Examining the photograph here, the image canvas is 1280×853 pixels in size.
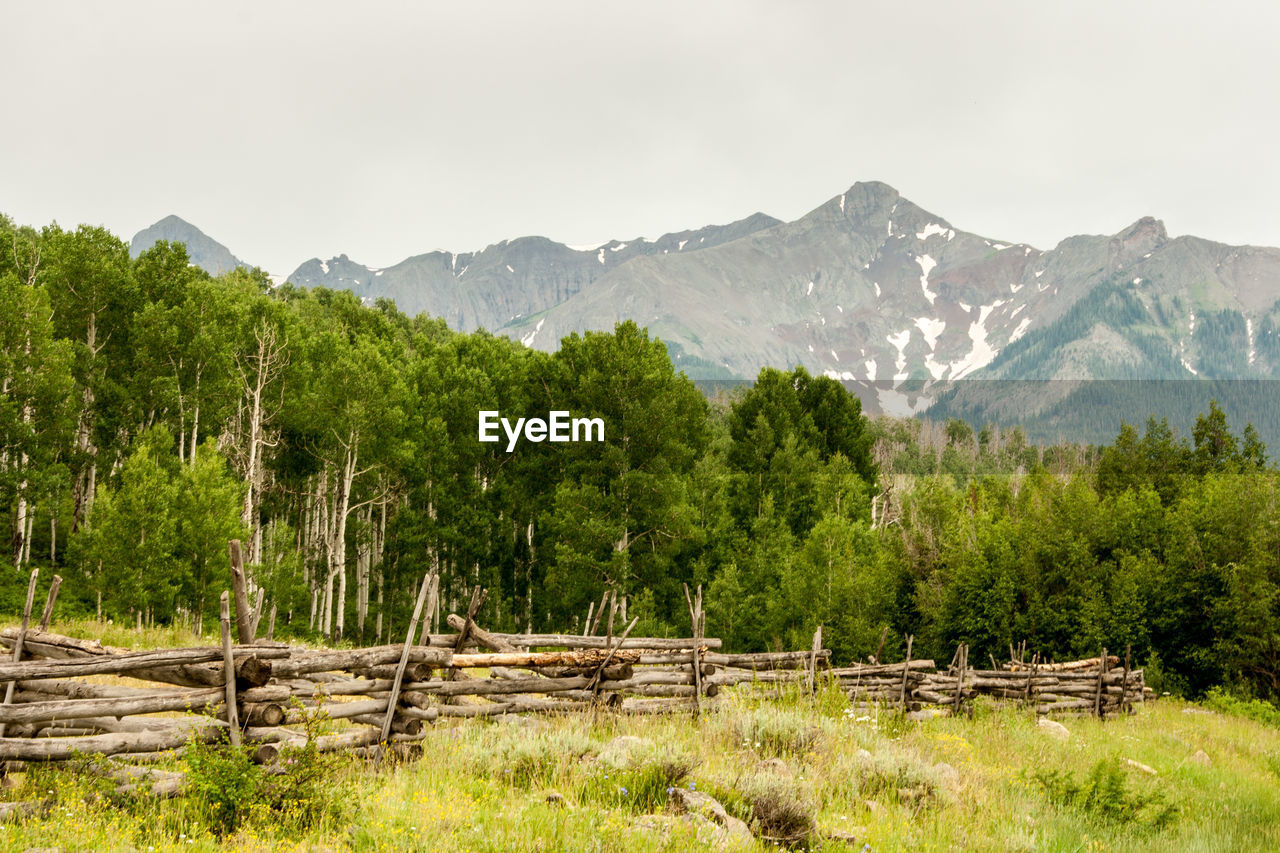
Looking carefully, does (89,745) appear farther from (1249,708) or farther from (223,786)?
(1249,708)

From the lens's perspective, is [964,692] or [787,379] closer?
[964,692]

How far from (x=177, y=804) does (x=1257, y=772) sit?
18.5m

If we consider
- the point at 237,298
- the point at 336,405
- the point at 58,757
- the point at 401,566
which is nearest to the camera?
the point at 58,757

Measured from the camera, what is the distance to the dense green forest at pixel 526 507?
97.8 feet

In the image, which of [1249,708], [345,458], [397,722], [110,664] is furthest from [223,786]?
[1249,708]

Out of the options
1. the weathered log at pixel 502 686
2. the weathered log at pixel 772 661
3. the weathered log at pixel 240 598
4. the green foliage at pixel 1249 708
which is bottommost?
the green foliage at pixel 1249 708

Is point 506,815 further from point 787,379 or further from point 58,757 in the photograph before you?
point 787,379

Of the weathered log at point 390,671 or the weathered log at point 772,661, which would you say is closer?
the weathered log at point 390,671

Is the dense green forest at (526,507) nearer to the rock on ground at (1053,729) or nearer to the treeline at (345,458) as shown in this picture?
the treeline at (345,458)

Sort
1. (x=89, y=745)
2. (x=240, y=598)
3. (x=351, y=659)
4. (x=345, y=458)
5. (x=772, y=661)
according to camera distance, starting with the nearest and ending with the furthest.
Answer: (x=89, y=745)
(x=240, y=598)
(x=351, y=659)
(x=772, y=661)
(x=345, y=458)

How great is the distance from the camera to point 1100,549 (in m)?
37.1

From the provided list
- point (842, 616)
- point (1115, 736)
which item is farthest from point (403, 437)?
point (1115, 736)

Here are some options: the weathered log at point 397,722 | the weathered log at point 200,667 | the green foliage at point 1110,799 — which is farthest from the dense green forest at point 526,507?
the weathered log at point 200,667

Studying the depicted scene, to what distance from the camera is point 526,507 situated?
115ft
